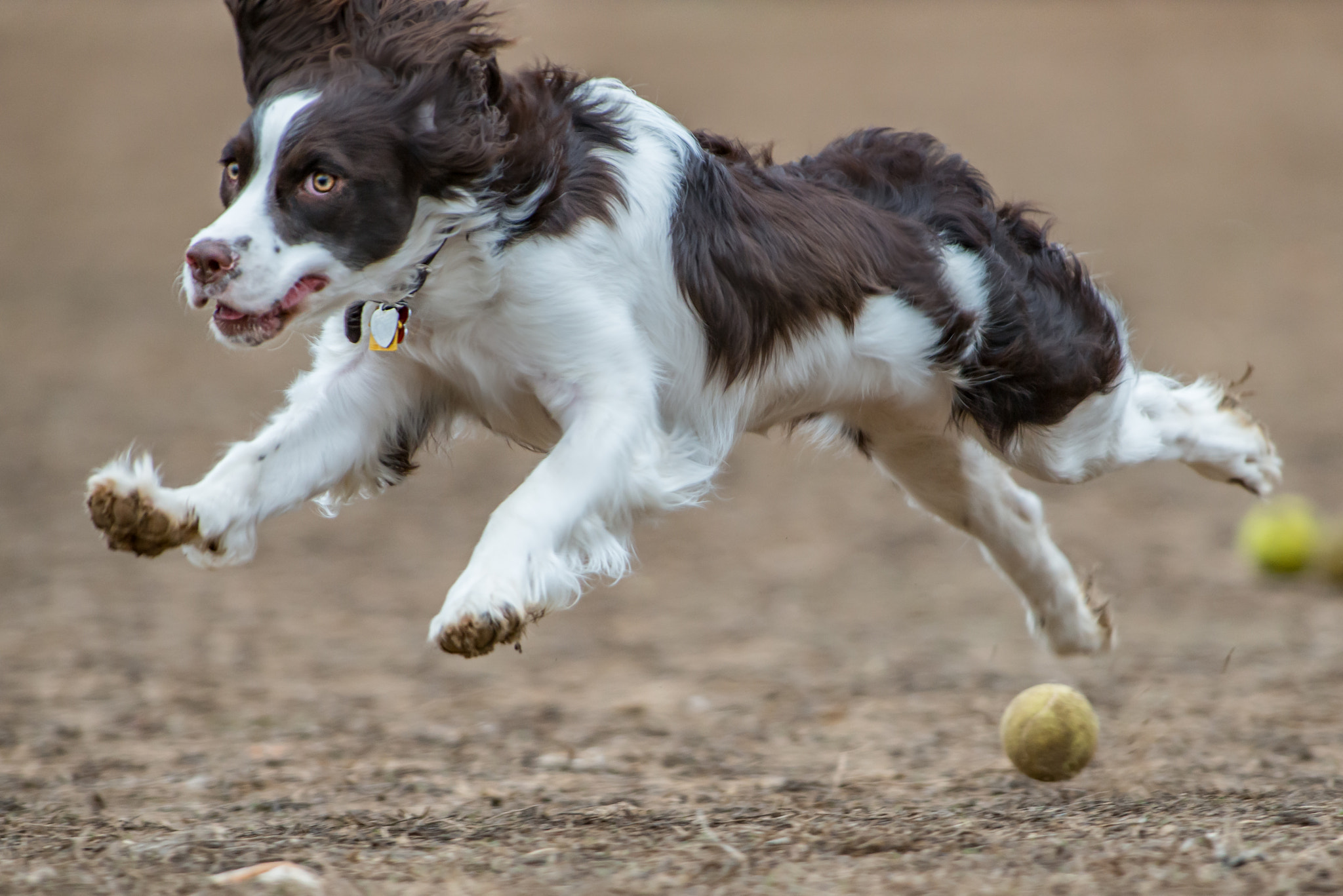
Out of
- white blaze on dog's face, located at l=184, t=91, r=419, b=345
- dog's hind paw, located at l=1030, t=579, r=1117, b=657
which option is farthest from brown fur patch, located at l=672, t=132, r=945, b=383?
dog's hind paw, located at l=1030, t=579, r=1117, b=657

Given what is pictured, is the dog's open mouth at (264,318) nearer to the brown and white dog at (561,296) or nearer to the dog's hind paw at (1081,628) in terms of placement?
the brown and white dog at (561,296)

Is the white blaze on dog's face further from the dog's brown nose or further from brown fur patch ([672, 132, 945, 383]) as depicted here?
brown fur patch ([672, 132, 945, 383])

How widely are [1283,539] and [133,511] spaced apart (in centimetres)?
524

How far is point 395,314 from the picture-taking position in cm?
353

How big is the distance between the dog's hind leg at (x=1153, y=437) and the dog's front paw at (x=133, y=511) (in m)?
2.21

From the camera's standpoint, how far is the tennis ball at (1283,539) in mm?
A: 7055

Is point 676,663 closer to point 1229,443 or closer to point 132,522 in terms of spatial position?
point 1229,443

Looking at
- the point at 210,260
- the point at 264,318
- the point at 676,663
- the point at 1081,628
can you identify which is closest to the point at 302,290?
the point at 264,318

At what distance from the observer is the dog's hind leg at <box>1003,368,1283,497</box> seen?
4473 millimetres

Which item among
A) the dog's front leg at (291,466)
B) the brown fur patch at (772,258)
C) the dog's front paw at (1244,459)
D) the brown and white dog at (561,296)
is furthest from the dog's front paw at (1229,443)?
the dog's front leg at (291,466)

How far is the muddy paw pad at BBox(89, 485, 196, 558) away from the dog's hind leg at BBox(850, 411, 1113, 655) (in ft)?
6.22

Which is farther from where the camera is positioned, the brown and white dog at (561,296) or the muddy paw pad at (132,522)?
the muddy paw pad at (132,522)

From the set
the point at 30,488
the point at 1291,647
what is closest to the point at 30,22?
the point at 30,488

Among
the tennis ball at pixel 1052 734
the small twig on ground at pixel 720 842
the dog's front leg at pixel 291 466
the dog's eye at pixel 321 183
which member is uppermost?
the dog's eye at pixel 321 183
